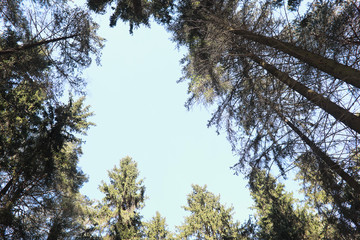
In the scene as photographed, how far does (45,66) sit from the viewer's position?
18.7ft

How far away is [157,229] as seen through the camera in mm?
12688

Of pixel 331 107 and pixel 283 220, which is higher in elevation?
pixel 283 220

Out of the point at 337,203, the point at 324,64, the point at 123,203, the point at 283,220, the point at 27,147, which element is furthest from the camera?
the point at 123,203

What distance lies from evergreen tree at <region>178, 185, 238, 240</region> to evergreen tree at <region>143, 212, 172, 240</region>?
1067 millimetres

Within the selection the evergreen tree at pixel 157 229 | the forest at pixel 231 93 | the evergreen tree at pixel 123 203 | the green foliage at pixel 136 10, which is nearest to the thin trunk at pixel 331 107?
the forest at pixel 231 93

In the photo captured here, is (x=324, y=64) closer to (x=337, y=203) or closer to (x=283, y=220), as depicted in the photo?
(x=337, y=203)

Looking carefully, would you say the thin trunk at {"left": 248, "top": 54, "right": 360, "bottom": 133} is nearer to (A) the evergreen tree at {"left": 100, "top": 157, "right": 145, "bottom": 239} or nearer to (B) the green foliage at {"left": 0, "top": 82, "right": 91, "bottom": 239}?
(B) the green foliage at {"left": 0, "top": 82, "right": 91, "bottom": 239}

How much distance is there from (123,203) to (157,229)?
3485 millimetres

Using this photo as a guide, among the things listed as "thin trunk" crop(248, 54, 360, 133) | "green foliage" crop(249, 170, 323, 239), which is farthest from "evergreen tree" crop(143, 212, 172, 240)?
"thin trunk" crop(248, 54, 360, 133)

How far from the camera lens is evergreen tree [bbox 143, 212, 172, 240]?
12.4 m

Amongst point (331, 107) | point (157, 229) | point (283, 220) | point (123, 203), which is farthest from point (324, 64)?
point (157, 229)

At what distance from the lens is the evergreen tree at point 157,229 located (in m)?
12.4

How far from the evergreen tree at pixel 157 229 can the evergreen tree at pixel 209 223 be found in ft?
3.50

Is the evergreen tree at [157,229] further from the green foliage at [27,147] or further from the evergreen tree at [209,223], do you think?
the green foliage at [27,147]
